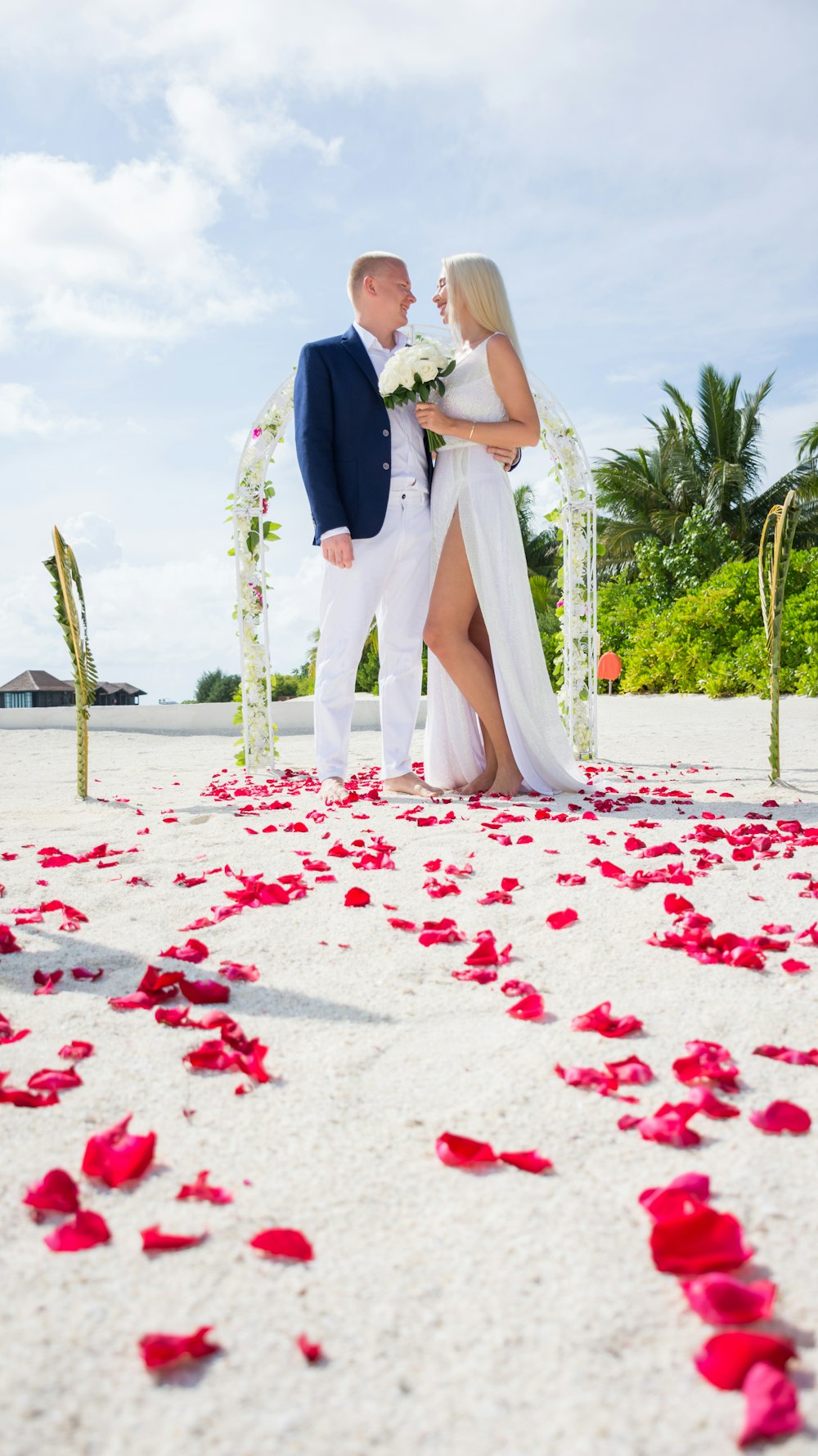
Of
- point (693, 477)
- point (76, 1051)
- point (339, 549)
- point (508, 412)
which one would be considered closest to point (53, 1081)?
point (76, 1051)

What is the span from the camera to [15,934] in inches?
104

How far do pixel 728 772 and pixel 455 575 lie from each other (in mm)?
2624

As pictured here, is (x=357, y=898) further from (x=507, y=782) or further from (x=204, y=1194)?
(x=507, y=782)

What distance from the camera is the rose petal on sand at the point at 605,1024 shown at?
1.88 metres

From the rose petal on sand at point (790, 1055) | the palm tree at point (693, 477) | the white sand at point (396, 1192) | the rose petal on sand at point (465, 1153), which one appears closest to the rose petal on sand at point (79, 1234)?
the white sand at point (396, 1192)

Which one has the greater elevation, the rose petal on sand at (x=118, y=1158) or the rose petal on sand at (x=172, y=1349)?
the rose petal on sand at (x=118, y=1158)

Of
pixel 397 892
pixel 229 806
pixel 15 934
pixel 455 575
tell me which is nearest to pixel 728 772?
pixel 455 575

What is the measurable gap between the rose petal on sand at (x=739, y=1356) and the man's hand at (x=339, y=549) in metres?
3.93

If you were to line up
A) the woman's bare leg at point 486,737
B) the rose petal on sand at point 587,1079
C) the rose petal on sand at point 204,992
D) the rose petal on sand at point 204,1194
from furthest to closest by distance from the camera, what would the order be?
the woman's bare leg at point 486,737 → the rose petal on sand at point 204,992 → the rose petal on sand at point 587,1079 → the rose petal on sand at point 204,1194

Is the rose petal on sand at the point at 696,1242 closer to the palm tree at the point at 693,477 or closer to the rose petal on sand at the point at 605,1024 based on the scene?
the rose petal on sand at the point at 605,1024

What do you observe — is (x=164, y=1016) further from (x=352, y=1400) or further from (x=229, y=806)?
(x=229, y=806)

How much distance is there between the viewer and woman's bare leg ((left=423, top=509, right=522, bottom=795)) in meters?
4.79

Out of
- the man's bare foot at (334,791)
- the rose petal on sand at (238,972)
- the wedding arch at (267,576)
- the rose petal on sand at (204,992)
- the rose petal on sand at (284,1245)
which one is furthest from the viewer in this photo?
the wedding arch at (267,576)

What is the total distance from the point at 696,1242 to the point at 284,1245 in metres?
0.53
